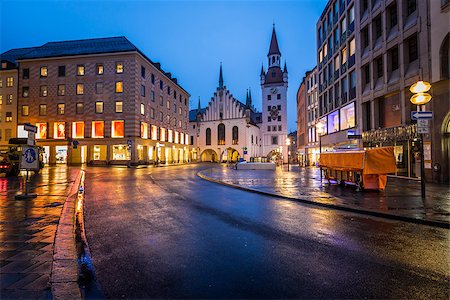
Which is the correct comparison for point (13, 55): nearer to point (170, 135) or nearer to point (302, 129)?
point (170, 135)


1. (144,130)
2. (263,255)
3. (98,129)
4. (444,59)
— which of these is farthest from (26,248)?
(98,129)

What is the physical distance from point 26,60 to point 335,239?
2276 inches

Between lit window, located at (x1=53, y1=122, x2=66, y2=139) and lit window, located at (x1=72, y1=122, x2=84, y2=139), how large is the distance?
176 centimetres

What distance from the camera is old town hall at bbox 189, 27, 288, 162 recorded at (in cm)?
7631

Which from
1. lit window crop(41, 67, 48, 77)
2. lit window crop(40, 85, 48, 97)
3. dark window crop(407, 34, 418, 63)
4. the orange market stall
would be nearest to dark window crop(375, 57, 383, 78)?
dark window crop(407, 34, 418, 63)

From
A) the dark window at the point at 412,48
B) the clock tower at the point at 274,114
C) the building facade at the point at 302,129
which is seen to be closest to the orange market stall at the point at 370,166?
the dark window at the point at 412,48

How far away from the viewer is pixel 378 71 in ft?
76.6

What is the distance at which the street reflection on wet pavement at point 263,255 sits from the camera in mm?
3516

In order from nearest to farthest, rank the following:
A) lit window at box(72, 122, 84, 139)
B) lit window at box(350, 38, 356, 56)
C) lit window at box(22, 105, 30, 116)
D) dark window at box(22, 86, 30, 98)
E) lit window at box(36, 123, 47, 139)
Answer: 1. lit window at box(350, 38, 356, 56)
2. lit window at box(72, 122, 84, 139)
3. lit window at box(36, 123, 47, 139)
4. lit window at box(22, 105, 30, 116)
5. dark window at box(22, 86, 30, 98)

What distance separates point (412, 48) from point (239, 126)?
2254 inches

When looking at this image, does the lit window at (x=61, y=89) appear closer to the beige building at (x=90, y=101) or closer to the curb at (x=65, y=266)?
the beige building at (x=90, y=101)

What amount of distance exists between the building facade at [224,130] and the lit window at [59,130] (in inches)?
→ 1573

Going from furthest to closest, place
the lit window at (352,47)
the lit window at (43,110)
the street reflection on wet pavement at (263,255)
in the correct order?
the lit window at (43,110) → the lit window at (352,47) → the street reflection on wet pavement at (263,255)

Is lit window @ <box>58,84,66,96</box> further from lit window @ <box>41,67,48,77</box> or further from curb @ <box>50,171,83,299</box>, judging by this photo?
curb @ <box>50,171,83,299</box>
